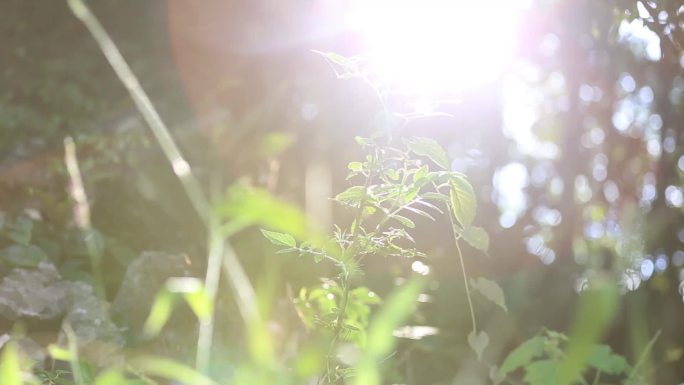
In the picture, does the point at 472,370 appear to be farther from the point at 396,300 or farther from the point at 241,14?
the point at 241,14

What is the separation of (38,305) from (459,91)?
361cm

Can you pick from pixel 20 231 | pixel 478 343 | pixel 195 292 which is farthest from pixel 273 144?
pixel 195 292

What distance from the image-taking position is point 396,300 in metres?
0.58

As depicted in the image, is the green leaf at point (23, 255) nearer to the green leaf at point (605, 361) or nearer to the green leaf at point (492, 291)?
the green leaf at point (492, 291)

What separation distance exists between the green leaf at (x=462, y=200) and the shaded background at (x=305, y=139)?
2.87 ft

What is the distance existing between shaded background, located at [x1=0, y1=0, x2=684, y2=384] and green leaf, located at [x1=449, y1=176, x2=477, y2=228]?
0.88 metres

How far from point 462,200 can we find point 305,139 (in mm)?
2765

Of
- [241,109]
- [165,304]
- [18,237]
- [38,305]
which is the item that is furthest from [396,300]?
[241,109]

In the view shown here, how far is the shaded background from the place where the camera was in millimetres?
2984

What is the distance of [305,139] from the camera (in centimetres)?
402

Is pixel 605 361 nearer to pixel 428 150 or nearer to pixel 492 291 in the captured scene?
pixel 492 291

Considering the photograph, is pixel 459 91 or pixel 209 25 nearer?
pixel 209 25

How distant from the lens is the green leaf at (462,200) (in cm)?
129

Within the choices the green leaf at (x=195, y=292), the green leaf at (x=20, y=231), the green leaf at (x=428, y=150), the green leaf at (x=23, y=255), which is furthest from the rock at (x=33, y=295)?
the green leaf at (x=195, y=292)
